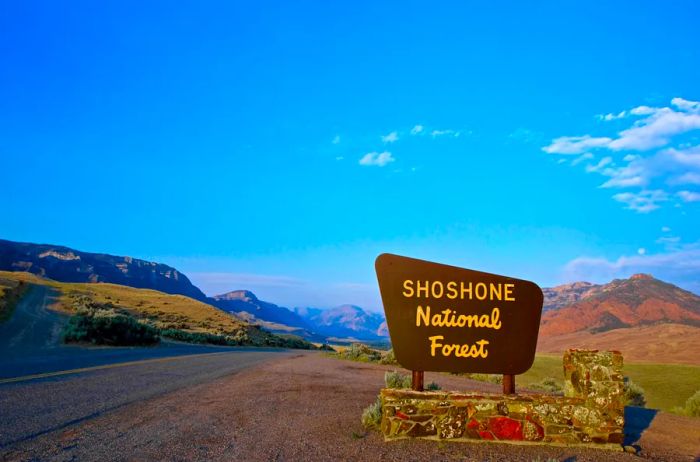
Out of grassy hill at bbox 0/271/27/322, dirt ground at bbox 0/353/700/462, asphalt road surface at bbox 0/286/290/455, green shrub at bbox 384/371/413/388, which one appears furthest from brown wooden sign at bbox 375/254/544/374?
grassy hill at bbox 0/271/27/322

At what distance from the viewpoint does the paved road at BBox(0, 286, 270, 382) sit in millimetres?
14909

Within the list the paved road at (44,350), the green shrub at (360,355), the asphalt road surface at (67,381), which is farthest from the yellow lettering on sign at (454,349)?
the green shrub at (360,355)

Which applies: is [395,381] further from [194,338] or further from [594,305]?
[594,305]

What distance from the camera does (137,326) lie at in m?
27.7

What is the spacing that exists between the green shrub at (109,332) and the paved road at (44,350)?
947mm

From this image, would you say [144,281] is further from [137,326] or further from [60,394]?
[60,394]

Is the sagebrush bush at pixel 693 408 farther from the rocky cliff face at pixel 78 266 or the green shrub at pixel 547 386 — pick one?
the rocky cliff face at pixel 78 266

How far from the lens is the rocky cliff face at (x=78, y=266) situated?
5330 inches

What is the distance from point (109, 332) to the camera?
2573cm

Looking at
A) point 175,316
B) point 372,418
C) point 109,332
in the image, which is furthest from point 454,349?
point 175,316

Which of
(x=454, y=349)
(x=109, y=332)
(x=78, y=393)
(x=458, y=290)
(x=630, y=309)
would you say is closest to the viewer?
(x=454, y=349)

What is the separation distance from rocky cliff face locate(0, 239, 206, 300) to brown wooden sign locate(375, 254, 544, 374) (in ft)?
492

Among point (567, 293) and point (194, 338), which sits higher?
point (567, 293)

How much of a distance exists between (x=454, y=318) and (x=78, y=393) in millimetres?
8220
